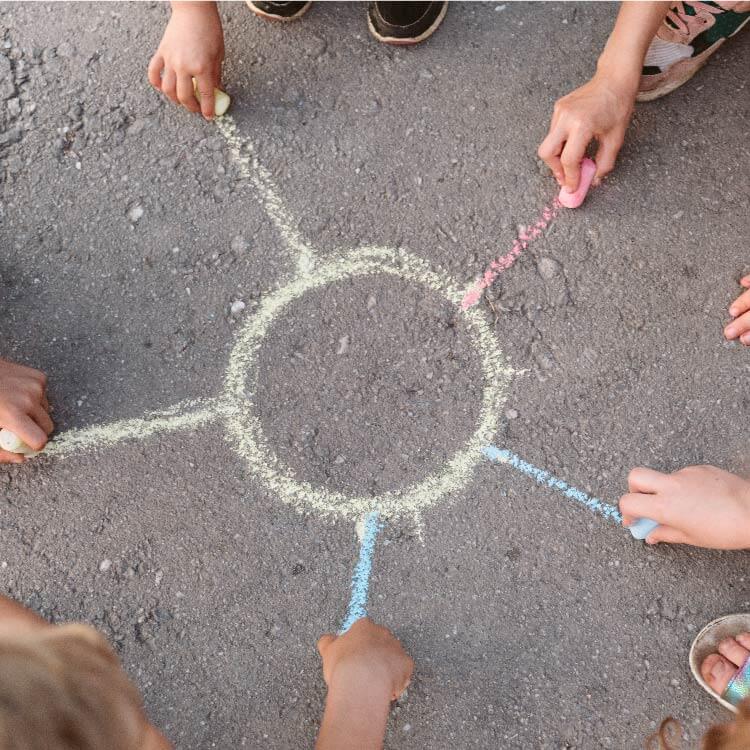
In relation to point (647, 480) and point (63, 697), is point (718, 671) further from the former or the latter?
point (63, 697)

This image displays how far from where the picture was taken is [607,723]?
1.71 meters

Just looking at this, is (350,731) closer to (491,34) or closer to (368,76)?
(368,76)

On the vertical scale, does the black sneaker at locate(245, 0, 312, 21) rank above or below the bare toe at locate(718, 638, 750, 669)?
above

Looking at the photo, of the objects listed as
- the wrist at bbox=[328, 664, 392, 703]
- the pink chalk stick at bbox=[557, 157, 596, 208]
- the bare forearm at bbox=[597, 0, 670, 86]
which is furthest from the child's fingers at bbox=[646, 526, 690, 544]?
the bare forearm at bbox=[597, 0, 670, 86]

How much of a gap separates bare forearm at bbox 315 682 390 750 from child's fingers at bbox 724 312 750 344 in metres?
1.19

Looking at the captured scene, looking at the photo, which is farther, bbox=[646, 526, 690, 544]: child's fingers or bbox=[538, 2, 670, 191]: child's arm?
bbox=[538, 2, 670, 191]: child's arm

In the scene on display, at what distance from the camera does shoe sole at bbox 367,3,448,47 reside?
7.09 feet

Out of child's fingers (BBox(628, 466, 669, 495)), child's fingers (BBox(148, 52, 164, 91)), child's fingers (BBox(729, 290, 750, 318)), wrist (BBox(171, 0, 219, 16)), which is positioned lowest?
child's fingers (BBox(628, 466, 669, 495))

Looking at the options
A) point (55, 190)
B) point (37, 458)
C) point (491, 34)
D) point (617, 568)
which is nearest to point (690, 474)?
point (617, 568)

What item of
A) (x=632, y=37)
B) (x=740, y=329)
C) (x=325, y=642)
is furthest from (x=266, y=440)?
(x=632, y=37)

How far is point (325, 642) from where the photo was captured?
1734 millimetres

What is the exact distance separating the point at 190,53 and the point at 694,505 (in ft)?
5.42

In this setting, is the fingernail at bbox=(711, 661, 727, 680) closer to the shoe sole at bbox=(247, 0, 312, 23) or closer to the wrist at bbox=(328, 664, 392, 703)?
the wrist at bbox=(328, 664, 392, 703)

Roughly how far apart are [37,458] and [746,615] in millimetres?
1727
